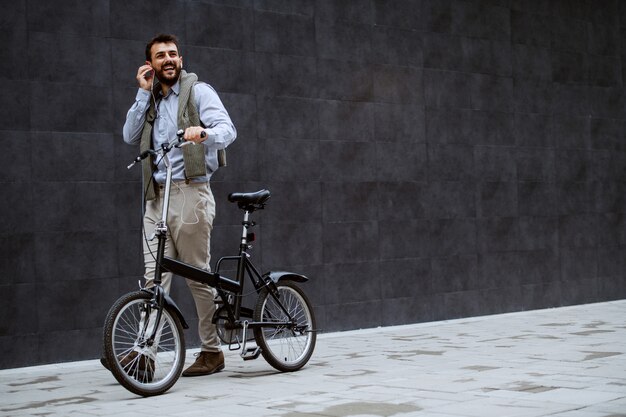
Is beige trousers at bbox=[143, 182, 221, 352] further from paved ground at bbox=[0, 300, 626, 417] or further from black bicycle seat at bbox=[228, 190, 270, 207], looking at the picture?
paved ground at bbox=[0, 300, 626, 417]

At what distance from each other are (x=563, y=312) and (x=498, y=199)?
1235 mm

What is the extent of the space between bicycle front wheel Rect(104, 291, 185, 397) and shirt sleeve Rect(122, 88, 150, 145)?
115cm

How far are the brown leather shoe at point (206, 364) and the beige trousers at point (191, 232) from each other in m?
0.04

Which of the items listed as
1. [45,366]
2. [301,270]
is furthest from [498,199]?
[45,366]

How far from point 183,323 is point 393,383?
117 centimetres

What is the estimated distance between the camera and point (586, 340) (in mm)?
6906

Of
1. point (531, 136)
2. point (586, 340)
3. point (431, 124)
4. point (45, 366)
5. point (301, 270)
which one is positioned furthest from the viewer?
point (531, 136)

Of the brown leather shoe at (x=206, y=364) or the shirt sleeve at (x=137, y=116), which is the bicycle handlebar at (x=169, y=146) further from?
the brown leather shoe at (x=206, y=364)

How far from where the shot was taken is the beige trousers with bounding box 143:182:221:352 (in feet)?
19.0

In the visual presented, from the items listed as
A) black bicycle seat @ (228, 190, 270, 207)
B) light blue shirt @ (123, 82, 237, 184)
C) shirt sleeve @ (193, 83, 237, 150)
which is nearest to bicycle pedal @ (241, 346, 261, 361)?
black bicycle seat @ (228, 190, 270, 207)

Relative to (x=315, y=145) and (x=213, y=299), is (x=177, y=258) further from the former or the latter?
(x=315, y=145)

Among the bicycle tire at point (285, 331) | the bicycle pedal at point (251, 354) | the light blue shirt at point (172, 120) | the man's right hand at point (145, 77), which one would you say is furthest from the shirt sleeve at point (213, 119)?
the bicycle pedal at point (251, 354)

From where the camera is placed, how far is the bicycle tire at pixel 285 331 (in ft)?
18.9

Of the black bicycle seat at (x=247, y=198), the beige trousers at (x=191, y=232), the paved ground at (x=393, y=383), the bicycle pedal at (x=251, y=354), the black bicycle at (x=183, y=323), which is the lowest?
the paved ground at (x=393, y=383)
